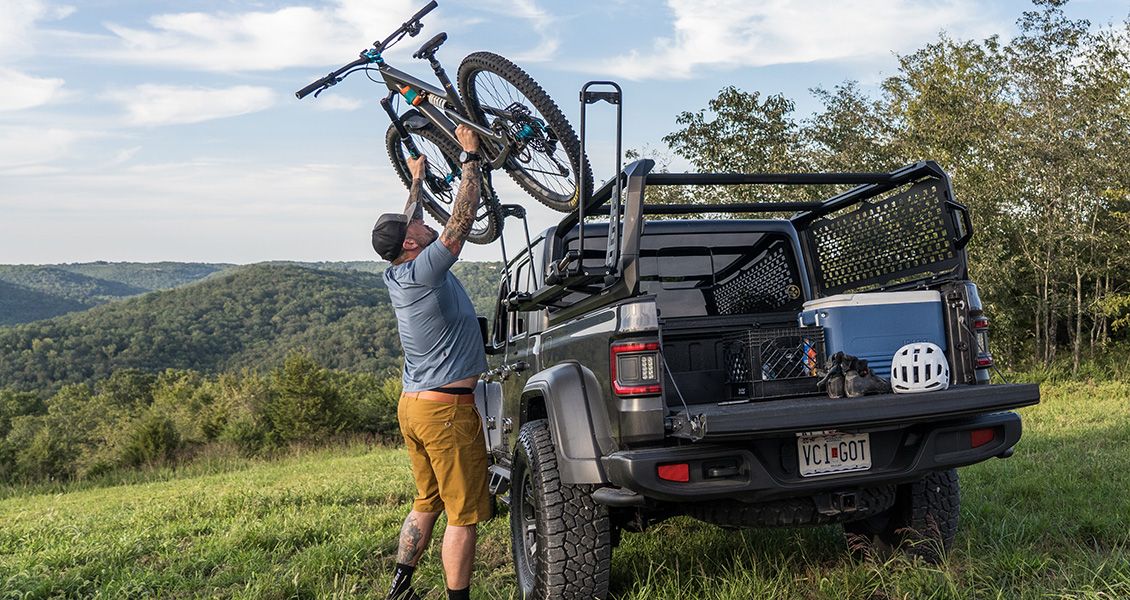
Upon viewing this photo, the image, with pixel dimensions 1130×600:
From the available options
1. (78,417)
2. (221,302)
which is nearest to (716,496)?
(78,417)

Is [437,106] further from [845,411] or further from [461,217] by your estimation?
[845,411]

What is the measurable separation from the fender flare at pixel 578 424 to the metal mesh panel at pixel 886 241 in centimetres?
172

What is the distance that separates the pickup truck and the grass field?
310mm

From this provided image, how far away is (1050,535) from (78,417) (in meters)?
61.3

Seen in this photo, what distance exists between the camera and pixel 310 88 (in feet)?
19.2

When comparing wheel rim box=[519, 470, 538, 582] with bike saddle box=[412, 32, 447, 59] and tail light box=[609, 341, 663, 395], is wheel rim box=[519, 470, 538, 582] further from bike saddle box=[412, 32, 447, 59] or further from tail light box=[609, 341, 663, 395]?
bike saddle box=[412, 32, 447, 59]

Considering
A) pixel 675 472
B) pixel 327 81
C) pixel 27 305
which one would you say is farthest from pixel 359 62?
pixel 27 305

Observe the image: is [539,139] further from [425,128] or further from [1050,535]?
[1050,535]

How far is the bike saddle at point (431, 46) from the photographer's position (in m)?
5.40

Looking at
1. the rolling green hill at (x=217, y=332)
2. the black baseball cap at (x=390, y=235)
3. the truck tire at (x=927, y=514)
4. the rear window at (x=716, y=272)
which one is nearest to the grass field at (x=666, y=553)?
the truck tire at (x=927, y=514)

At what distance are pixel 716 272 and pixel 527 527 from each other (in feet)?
5.39

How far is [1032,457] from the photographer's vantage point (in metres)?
6.93

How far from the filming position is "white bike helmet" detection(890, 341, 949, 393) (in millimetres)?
3345

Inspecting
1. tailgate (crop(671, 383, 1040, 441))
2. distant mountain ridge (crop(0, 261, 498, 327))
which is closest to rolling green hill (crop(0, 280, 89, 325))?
distant mountain ridge (crop(0, 261, 498, 327))
